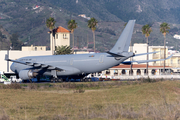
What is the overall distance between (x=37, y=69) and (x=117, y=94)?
85.2ft

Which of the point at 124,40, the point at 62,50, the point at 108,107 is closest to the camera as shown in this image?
the point at 108,107

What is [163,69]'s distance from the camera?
93688mm

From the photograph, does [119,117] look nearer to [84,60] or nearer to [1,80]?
[84,60]

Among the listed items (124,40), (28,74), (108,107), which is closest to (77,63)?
(28,74)

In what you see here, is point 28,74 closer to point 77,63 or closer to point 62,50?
point 77,63

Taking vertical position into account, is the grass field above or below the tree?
below

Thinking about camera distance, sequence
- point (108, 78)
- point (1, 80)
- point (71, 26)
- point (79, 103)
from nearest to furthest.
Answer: point (79, 103) → point (1, 80) → point (108, 78) → point (71, 26)

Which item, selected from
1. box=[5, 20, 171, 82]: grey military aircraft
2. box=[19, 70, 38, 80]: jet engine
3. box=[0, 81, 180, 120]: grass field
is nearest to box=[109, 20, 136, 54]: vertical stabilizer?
box=[5, 20, 171, 82]: grey military aircraft

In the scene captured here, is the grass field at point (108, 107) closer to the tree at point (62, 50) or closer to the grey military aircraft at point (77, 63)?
the grey military aircraft at point (77, 63)

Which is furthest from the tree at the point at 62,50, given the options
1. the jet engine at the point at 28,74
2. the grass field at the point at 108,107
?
the grass field at the point at 108,107

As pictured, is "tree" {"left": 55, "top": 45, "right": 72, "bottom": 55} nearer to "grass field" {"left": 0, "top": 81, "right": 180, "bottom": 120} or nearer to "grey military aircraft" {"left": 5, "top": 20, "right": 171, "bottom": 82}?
"grey military aircraft" {"left": 5, "top": 20, "right": 171, "bottom": 82}

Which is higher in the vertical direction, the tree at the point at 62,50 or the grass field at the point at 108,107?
the tree at the point at 62,50

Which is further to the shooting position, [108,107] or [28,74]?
[28,74]

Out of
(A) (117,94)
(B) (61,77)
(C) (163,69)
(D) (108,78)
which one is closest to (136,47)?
(C) (163,69)
